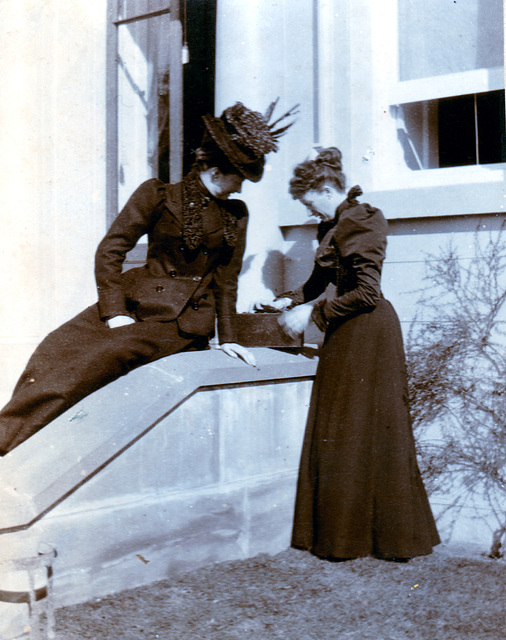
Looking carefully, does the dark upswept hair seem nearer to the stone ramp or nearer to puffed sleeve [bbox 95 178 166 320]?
puffed sleeve [bbox 95 178 166 320]

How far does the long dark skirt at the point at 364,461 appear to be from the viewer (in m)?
3.32

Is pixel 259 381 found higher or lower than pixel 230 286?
lower

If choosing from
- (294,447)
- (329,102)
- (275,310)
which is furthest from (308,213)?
(294,447)

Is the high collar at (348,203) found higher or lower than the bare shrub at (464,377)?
higher

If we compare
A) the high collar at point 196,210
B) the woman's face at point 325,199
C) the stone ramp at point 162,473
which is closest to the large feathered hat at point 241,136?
the high collar at point 196,210

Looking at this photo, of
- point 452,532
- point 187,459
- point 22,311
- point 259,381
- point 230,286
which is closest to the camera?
point 187,459

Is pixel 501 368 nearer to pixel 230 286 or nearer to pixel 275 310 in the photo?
pixel 275 310

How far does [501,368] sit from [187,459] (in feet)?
6.82

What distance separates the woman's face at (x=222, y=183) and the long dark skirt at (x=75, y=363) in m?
0.75

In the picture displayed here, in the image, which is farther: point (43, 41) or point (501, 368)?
point (43, 41)

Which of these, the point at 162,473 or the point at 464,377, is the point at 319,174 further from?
the point at 162,473

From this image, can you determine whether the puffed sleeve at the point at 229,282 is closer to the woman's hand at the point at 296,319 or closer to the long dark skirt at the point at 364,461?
the woman's hand at the point at 296,319

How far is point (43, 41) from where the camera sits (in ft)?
15.1

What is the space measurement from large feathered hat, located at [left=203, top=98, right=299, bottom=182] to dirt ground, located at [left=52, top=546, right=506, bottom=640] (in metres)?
2.01
